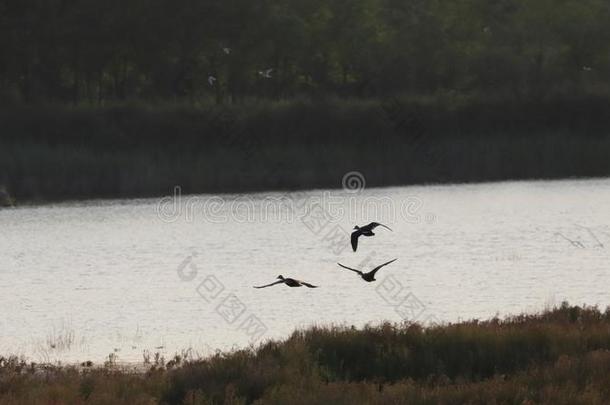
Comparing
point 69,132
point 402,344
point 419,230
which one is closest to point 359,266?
point 419,230

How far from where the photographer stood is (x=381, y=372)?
1759cm

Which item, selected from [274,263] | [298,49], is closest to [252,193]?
[274,263]

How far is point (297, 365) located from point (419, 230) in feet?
96.2

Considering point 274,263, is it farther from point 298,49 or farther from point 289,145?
point 298,49

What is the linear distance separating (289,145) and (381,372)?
1783 inches

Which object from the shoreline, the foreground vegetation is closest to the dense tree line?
the shoreline

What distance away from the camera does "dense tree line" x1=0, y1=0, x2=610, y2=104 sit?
69688mm

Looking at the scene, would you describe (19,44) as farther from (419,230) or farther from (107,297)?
(107,297)

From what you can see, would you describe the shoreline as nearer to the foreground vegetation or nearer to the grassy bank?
the grassy bank

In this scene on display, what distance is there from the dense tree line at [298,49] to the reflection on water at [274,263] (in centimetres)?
1531

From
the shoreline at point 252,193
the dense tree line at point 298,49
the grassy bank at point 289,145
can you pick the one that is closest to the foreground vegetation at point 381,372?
the shoreline at point 252,193

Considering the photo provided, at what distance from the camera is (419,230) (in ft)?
151

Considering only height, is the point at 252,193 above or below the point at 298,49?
below

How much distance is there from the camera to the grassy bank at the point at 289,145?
54.9 meters
